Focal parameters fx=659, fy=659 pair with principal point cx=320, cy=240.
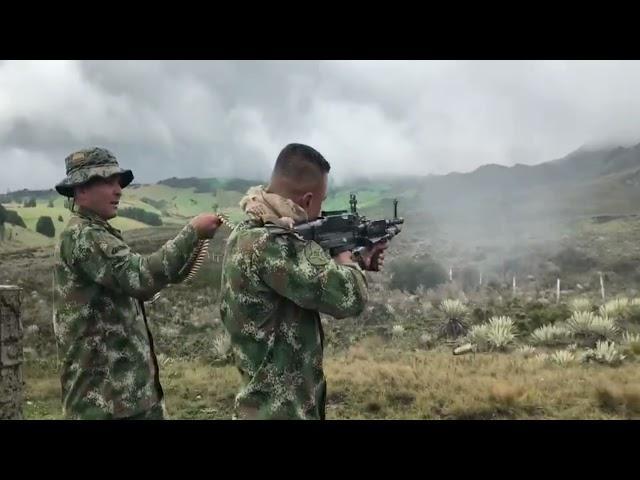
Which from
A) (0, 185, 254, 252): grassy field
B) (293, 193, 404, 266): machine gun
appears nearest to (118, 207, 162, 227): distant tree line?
(0, 185, 254, 252): grassy field

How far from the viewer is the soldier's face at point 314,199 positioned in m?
2.47

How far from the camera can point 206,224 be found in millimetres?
2650

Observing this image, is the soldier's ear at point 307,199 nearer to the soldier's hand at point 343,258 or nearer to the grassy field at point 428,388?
the soldier's hand at point 343,258

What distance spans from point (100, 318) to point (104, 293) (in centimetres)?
11

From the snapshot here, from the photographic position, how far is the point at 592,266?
7.38 meters

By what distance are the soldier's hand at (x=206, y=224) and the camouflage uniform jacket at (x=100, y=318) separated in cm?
3

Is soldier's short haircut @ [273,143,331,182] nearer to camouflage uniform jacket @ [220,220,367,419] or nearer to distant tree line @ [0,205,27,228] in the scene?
camouflage uniform jacket @ [220,220,367,419]

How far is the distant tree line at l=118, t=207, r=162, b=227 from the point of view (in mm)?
7203

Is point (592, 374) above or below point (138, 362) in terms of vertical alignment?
below

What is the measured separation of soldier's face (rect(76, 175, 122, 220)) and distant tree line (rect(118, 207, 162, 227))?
4323mm
